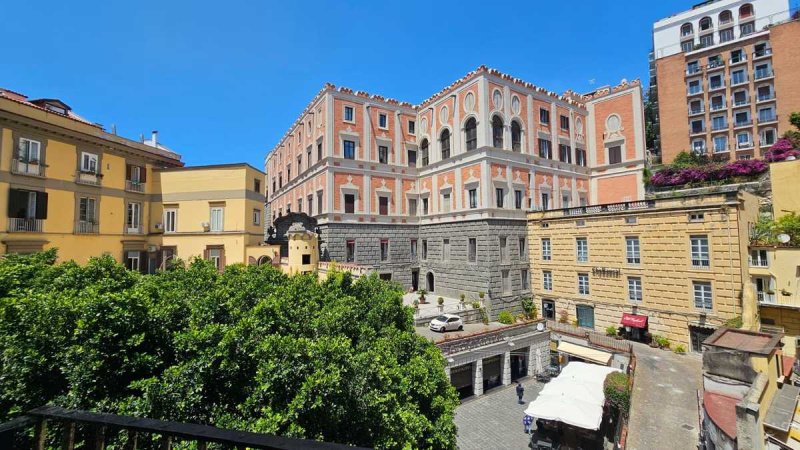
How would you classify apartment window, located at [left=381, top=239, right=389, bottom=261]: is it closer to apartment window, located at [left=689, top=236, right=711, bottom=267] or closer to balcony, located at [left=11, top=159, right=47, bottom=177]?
apartment window, located at [left=689, top=236, right=711, bottom=267]

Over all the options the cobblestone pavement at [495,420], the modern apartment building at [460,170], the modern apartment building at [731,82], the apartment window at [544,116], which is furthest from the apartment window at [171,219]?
the modern apartment building at [731,82]

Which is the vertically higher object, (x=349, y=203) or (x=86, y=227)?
(x=349, y=203)

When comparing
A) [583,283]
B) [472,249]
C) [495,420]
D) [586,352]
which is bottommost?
[495,420]

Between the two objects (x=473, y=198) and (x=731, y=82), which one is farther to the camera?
(x=731, y=82)

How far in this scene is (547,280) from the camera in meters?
27.8

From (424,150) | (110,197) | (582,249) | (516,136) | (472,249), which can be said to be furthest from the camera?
(424,150)

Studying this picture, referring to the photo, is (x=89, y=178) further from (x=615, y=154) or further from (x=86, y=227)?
(x=615, y=154)

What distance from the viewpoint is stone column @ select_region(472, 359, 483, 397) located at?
19.4m

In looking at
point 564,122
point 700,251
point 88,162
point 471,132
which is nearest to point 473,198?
point 471,132

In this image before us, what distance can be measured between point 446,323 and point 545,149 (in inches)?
770

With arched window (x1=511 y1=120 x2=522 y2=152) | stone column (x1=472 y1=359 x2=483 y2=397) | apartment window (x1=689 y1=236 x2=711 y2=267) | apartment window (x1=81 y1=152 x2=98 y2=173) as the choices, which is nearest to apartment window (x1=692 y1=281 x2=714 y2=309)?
apartment window (x1=689 y1=236 x2=711 y2=267)

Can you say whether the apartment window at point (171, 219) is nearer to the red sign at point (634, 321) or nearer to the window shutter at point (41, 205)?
the window shutter at point (41, 205)

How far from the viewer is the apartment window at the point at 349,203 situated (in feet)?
94.5

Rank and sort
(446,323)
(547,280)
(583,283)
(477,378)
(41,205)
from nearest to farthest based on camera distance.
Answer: (41,205), (477,378), (446,323), (583,283), (547,280)
